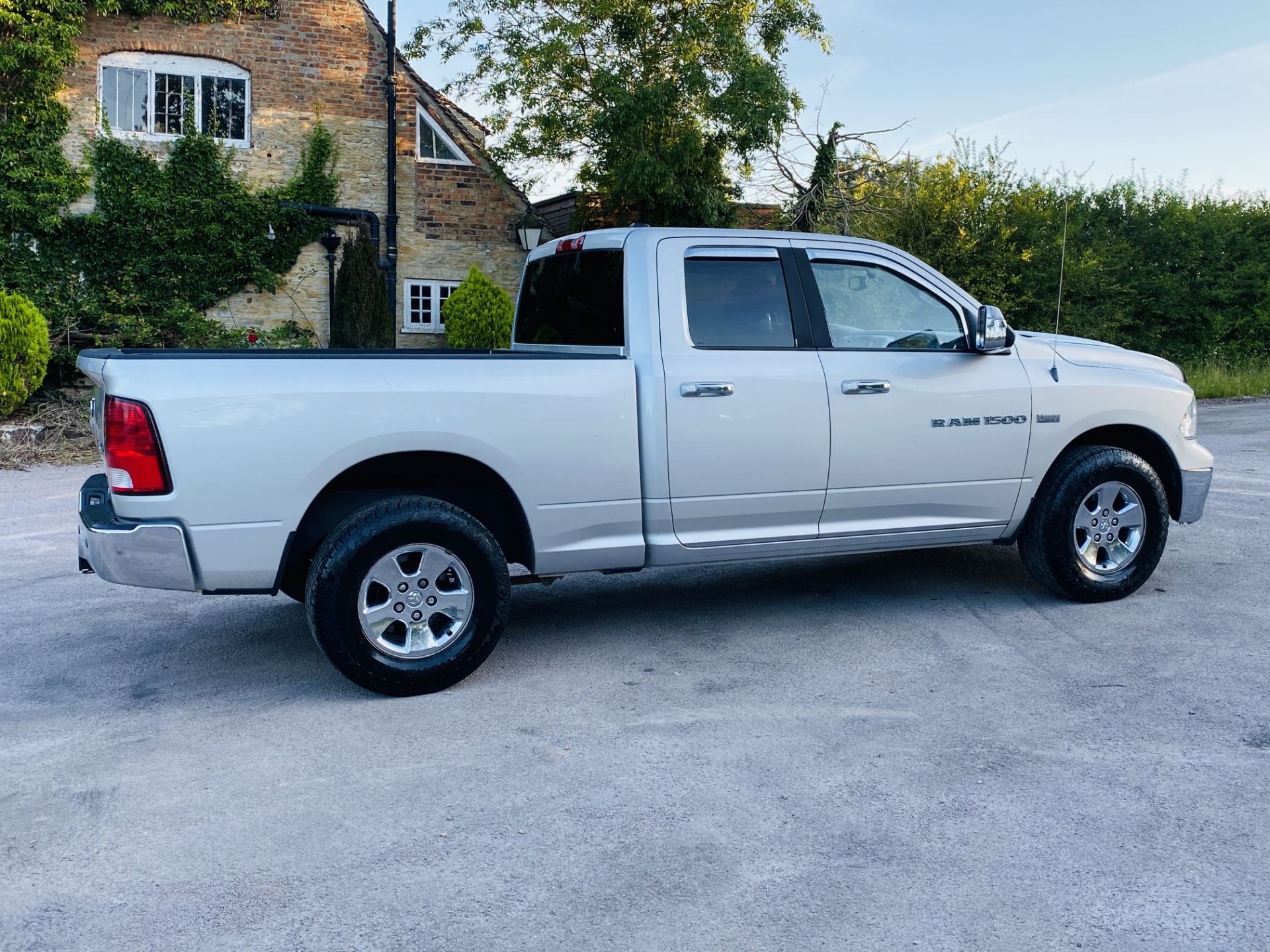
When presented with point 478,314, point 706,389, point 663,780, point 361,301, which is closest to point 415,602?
point 663,780

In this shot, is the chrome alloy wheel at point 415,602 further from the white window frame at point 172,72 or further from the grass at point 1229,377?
the grass at point 1229,377

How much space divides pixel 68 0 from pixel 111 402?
15836mm

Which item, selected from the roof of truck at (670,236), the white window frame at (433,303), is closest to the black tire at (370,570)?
the roof of truck at (670,236)

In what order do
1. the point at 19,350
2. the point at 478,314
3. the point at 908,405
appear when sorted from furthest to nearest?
the point at 478,314 < the point at 19,350 < the point at 908,405

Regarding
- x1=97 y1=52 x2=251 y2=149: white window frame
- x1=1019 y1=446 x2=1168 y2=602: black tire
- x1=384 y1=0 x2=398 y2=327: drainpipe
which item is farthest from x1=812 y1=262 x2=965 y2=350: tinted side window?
x1=97 y1=52 x2=251 y2=149: white window frame

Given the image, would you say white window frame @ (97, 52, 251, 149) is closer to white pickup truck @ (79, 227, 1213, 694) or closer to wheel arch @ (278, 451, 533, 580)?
white pickup truck @ (79, 227, 1213, 694)

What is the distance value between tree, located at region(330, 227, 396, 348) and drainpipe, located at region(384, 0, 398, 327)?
0.72 feet

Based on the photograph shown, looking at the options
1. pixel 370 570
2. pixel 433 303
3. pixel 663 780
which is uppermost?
pixel 433 303

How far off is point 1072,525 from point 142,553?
4.44m

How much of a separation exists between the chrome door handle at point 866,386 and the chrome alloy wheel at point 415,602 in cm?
201

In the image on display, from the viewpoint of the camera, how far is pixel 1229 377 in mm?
20156

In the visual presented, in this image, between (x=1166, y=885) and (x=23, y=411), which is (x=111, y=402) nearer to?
(x=1166, y=885)

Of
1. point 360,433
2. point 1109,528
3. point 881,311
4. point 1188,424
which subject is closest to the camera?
point 360,433

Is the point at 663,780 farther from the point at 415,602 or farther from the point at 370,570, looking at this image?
the point at 370,570
